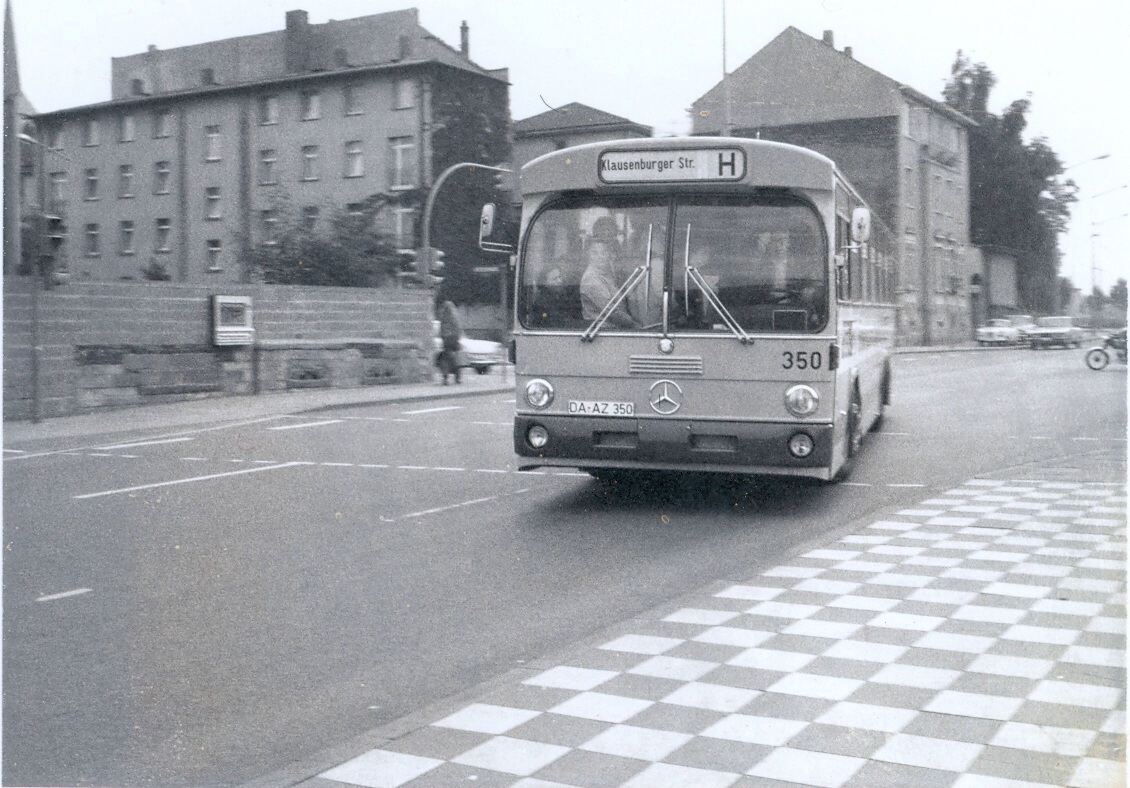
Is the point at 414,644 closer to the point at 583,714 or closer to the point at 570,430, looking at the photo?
the point at 583,714

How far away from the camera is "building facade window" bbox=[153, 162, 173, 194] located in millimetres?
13705

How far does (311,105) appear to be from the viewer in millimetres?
19438

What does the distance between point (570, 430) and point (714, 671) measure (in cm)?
481

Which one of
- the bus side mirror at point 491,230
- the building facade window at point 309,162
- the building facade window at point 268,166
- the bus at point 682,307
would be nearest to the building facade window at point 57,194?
the building facade window at point 268,166

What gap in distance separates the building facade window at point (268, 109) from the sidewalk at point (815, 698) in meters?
10.3

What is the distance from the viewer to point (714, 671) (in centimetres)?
537

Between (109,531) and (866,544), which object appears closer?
(866,544)

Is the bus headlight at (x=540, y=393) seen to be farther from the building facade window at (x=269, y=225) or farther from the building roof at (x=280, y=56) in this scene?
the building facade window at (x=269, y=225)

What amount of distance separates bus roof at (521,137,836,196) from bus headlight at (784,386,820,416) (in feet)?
4.95

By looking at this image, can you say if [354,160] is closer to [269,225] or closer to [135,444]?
[269,225]

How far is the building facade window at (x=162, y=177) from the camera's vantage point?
45.0 feet

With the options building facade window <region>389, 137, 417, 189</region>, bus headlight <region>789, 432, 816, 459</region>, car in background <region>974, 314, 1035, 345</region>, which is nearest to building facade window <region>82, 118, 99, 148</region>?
bus headlight <region>789, 432, 816, 459</region>

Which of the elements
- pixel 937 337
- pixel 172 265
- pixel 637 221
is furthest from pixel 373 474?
pixel 937 337

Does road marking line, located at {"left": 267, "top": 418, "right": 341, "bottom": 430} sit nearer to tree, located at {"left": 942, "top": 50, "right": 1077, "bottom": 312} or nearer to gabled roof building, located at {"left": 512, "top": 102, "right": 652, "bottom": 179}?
gabled roof building, located at {"left": 512, "top": 102, "right": 652, "bottom": 179}
